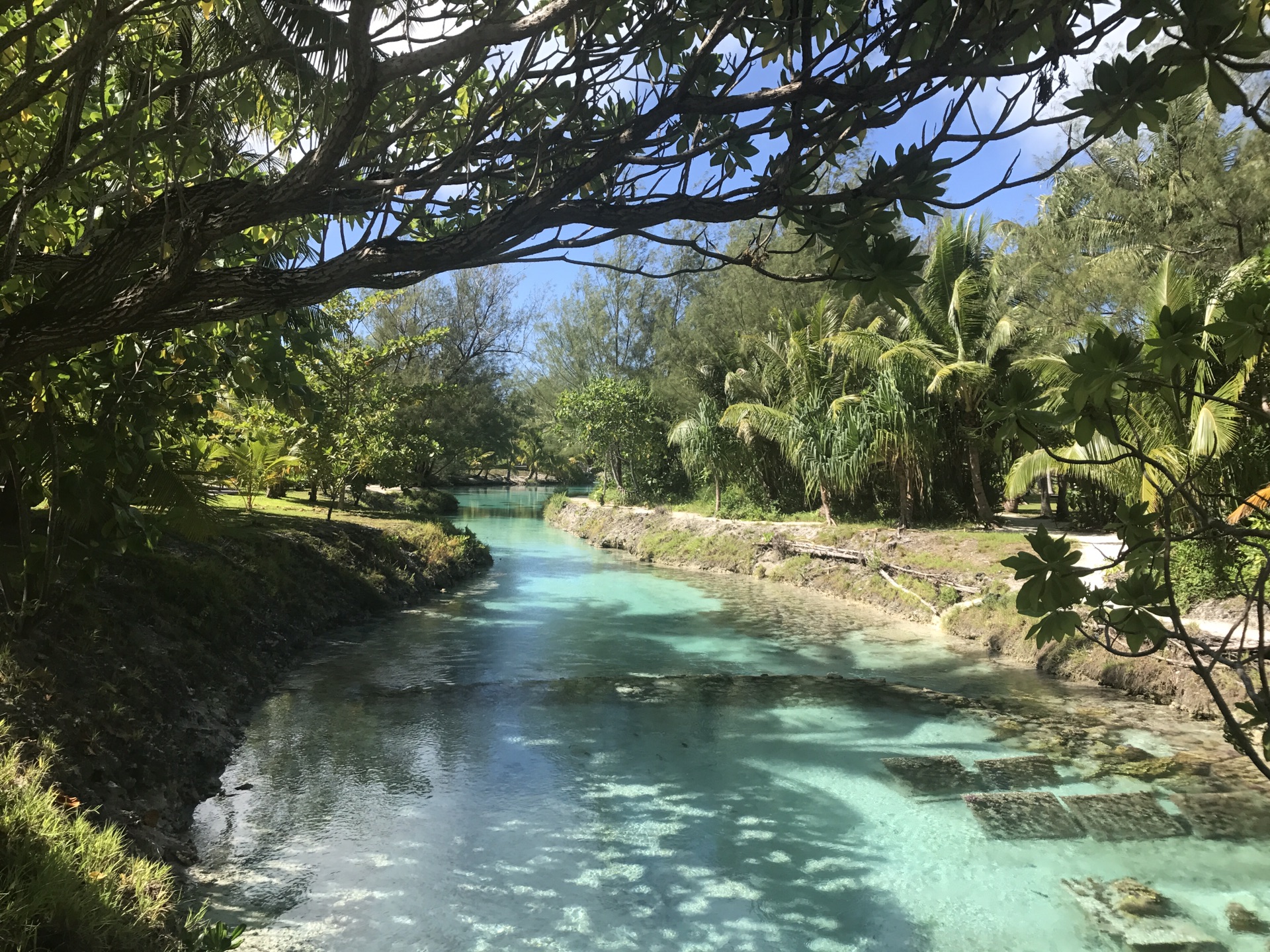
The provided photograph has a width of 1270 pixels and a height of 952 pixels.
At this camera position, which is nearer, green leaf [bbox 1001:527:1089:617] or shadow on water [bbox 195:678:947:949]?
green leaf [bbox 1001:527:1089:617]

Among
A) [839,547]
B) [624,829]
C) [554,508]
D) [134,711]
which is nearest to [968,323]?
[839,547]

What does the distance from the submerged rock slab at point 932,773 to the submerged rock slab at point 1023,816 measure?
0.71 feet

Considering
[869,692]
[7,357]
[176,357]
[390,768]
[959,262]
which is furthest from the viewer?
[959,262]

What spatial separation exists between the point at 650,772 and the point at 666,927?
197 cm

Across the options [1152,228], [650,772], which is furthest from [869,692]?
[1152,228]

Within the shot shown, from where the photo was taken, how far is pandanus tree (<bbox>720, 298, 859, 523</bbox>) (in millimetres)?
16297

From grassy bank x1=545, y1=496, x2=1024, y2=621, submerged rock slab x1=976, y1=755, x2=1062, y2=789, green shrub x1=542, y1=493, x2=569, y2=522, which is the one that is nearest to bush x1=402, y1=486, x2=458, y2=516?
green shrub x1=542, y1=493, x2=569, y2=522

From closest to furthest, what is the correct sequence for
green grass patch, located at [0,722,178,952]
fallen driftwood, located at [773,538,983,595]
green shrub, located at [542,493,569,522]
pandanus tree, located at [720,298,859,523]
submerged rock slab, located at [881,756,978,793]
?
green grass patch, located at [0,722,178,952] → submerged rock slab, located at [881,756,978,793] → fallen driftwood, located at [773,538,983,595] → pandanus tree, located at [720,298,859,523] → green shrub, located at [542,493,569,522]

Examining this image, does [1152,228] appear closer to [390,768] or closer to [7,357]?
[390,768]

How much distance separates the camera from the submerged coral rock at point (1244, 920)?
3.91 metres

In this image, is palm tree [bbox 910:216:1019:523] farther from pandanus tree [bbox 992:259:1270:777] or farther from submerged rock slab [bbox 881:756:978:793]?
pandanus tree [bbox 992:259:1270:777]

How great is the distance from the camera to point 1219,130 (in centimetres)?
1132

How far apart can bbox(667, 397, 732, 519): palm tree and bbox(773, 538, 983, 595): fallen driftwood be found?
4.82m

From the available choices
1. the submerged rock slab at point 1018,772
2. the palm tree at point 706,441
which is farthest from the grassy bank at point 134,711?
the palm tree at point 706,441
